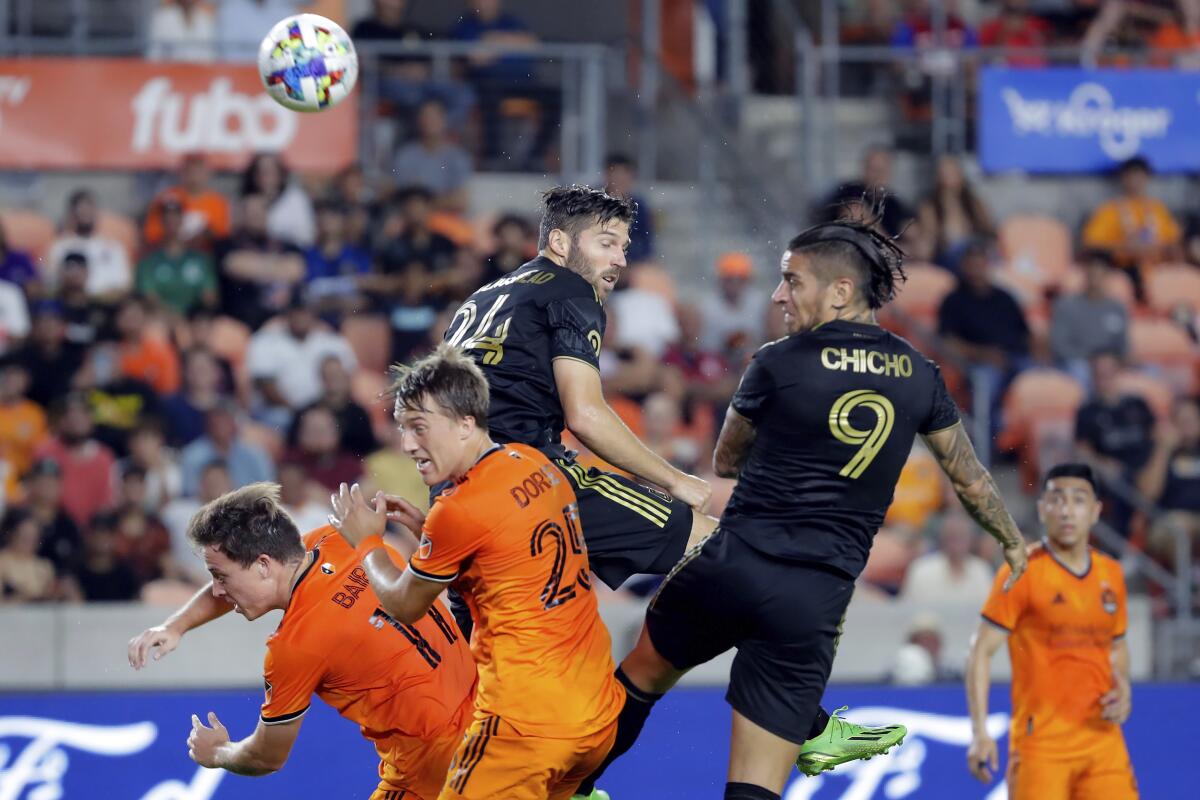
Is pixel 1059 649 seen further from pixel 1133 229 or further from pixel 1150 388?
pixel 1133 229

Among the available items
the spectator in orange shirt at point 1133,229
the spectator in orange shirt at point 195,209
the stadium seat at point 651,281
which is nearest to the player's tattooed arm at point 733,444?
the stadium seat at point 651,281

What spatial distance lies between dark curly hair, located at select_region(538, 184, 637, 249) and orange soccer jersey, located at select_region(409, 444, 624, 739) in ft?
3.83

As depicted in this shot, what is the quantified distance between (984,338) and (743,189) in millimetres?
2392

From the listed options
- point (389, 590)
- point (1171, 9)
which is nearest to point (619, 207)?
point (389, 590)

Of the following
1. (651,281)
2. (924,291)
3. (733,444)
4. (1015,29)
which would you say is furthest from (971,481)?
(1015,29)

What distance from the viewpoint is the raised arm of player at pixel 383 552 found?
5355 mm

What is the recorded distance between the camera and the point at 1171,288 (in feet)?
46.7

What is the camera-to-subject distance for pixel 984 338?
1306cm

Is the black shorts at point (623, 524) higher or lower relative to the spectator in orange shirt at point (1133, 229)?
lower

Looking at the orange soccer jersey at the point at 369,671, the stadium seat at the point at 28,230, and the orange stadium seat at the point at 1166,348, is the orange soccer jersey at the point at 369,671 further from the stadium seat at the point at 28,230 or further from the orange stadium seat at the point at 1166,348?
the orange stadium seat at the point at 1166,348

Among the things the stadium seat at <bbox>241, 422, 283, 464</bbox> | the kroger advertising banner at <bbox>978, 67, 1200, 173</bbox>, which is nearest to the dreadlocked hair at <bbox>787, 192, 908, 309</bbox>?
the stadium seat at <bbox>241, 422, 283, 464</bbox>

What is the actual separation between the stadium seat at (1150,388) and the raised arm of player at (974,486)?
6.91m

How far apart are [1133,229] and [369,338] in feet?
21.0

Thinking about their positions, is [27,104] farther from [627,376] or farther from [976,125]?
[976,125]
